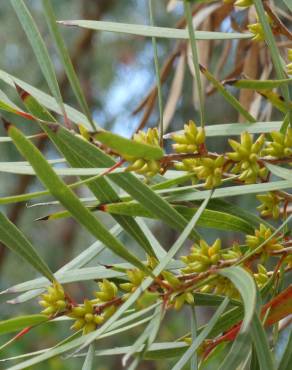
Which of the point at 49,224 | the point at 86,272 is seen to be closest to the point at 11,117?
the point at 49,224

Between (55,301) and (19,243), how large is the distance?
0.05 meters

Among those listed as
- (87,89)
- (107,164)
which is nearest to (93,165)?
(107,164)

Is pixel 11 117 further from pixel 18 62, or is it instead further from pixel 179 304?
pixel 179 304

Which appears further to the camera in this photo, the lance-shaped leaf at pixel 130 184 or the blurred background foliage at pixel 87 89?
the blurred background foliage at pixel 87 89

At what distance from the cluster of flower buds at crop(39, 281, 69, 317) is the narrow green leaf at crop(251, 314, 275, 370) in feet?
0.42

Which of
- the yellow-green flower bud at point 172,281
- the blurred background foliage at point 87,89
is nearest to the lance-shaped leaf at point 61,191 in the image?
the yellow-green flower bud at point 172,281

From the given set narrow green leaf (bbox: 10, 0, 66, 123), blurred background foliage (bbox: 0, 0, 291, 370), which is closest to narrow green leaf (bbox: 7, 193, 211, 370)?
narrow green leaf (bbox: 10, 0, 66, 123)

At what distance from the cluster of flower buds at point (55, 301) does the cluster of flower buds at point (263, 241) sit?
0.12 metres

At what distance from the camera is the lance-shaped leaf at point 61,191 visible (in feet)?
1.35

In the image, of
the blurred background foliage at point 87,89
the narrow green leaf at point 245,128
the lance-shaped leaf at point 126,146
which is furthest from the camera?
the blurred background foliage at point 87,89

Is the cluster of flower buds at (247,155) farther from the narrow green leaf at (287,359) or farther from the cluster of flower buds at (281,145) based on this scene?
the narrow green leaf at (287,359)

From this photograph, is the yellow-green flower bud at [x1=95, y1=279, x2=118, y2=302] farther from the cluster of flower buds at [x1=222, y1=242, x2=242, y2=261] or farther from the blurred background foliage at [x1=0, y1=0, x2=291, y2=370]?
the blurred background foliage at [x1=0, y1=0, x2=291, y2=370]

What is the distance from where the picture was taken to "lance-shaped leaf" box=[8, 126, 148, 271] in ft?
1.35

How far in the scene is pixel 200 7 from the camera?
1137 mm
